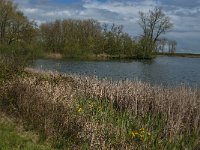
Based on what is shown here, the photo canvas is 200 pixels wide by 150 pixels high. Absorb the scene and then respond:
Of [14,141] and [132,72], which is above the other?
[14,141]

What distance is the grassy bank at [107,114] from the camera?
318 inches

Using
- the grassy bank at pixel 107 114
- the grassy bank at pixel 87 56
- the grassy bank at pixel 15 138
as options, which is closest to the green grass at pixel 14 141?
the grassy bank at pixel 15 138

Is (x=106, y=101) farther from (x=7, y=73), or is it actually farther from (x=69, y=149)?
(x=69, y=149)

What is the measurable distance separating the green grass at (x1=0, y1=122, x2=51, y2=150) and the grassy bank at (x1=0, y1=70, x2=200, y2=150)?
0.46 metres

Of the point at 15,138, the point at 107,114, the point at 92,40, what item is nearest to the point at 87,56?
the point at 92,40

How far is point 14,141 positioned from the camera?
787 centimetres

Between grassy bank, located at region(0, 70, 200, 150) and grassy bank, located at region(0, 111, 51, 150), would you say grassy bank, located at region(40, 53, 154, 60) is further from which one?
grassy bank, located at region(0, 111, 51, 150)

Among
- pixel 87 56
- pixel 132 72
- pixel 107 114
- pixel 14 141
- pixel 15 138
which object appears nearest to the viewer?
pixel 14 141

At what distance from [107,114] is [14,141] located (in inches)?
136

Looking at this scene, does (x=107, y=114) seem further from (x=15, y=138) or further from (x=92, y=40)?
(x=92, y=40)

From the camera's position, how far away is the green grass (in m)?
7.48

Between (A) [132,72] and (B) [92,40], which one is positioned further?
(B) [92,40]

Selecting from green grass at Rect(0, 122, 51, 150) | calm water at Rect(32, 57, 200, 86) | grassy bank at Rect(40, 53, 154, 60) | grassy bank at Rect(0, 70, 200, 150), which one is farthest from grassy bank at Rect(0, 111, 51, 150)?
grassy bank at Rect(40, 53, 154, 60)

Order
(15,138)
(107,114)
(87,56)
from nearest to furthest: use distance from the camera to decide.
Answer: (15,138), (107,114), (87,56)
